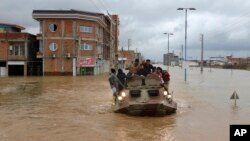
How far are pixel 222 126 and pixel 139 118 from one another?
3.42 m

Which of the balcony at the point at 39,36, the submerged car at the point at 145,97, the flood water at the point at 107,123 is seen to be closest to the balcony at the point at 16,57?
the balcony at the point at 39,36

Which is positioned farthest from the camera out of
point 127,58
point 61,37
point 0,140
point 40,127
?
point 127,58

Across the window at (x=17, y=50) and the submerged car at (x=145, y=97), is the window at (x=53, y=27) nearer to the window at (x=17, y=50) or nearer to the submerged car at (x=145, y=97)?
the window at (x=17, y=50)

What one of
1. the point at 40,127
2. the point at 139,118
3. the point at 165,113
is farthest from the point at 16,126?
the point at 165,113

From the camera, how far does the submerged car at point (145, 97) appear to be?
16938mm

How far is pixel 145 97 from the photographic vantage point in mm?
17031

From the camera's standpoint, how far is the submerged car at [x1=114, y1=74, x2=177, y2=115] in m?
16.9

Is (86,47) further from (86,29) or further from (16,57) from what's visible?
(16,57)

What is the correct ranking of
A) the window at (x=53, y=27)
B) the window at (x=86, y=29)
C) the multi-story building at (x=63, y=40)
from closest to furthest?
the multi-story building at (x=63, y=40) < the window at (x=53, y=27) < the window at (x=86, y=29)

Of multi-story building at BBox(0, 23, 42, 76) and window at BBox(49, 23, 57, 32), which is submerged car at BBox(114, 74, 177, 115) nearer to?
window at BBox(49, 23, 57, 32)

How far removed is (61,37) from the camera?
200 feet

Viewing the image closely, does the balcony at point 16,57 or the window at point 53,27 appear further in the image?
the balcony at point 16,57

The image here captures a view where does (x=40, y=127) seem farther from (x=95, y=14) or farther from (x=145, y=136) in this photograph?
(x=95, y=14)

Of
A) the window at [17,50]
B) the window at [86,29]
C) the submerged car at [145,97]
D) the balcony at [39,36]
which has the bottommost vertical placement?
the submerged car at [145,97]
